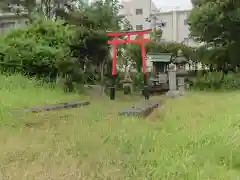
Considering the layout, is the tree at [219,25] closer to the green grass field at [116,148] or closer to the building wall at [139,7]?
the green grass field at [116,148]

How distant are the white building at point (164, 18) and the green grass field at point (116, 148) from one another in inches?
972

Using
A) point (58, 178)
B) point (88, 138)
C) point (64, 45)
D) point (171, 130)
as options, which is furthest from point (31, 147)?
point (64, 45)

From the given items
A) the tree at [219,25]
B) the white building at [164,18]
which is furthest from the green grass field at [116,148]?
the white building at [164,18]

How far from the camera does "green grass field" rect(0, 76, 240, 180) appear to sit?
9.71 feet

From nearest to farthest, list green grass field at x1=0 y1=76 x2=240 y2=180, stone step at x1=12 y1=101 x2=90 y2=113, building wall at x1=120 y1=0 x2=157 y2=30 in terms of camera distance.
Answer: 1. green grass field at x1=0 y1=76 x2=240 y2=180
2. stone step at x1=12 y1=101 x2=90 y2=113
3. building wall at x1=120 y1=0 x2=157 y2=30

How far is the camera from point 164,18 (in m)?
30.1

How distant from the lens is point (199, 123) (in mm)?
5465

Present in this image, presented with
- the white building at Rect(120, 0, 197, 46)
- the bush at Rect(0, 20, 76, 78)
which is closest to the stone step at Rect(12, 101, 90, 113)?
the bush at Rect(0, 20, 76, 78)

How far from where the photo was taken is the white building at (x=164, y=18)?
2962 cm

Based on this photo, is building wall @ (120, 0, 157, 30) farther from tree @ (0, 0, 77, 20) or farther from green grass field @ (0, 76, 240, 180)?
green grass field @ (0, 76, 240, 180)

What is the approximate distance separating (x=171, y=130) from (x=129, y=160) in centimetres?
169

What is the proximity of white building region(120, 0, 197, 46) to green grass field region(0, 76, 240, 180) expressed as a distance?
24.7m

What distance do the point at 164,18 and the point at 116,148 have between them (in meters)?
27.6

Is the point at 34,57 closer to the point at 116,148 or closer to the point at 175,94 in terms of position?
the point at 175,94
